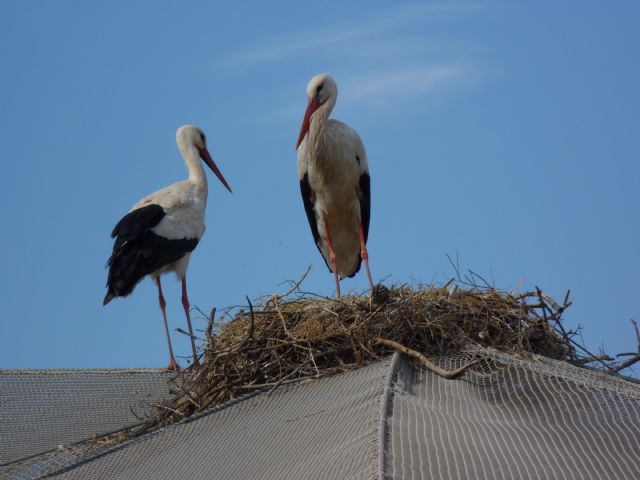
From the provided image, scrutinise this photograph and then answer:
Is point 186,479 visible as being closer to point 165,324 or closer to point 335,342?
point 335,342

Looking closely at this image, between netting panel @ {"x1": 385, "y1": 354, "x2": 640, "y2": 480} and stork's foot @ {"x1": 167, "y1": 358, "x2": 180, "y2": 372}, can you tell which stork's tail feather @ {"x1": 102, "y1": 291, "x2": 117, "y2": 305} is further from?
netting panel @ {"x1": 385, "y1": 354, "x2": 640, "y2": 480}

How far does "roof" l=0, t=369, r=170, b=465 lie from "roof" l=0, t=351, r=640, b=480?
0.37 metres

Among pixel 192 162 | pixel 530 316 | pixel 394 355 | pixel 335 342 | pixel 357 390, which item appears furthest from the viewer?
pixel 192 162

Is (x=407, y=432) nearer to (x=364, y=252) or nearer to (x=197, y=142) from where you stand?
(x=364, y=252)

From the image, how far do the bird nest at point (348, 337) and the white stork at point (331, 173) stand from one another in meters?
2.38

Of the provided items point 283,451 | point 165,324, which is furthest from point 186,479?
point 165,324

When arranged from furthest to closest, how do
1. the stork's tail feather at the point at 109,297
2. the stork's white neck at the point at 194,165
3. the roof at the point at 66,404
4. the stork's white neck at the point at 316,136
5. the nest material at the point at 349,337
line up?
1. the stork's white neck at the point at 194,165
2. the stork's tail feather at the point at 109,297
3. the stork's white neck at the point at 316,136
4. the roof at the point at 66,404
5. the nest material at the point at 349,337

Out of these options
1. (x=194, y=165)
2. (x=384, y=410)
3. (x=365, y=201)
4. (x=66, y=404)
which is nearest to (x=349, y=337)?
(x=384, y=410)

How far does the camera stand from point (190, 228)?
26.7ft

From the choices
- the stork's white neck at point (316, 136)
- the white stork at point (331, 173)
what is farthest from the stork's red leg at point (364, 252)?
the stork's white neck at point (316, 136)

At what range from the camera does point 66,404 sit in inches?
230

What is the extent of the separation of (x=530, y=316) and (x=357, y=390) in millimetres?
1358

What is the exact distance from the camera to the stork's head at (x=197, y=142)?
9155 mm

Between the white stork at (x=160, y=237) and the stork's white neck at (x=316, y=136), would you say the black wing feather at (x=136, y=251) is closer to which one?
the white stork at (x=160, y=237)
